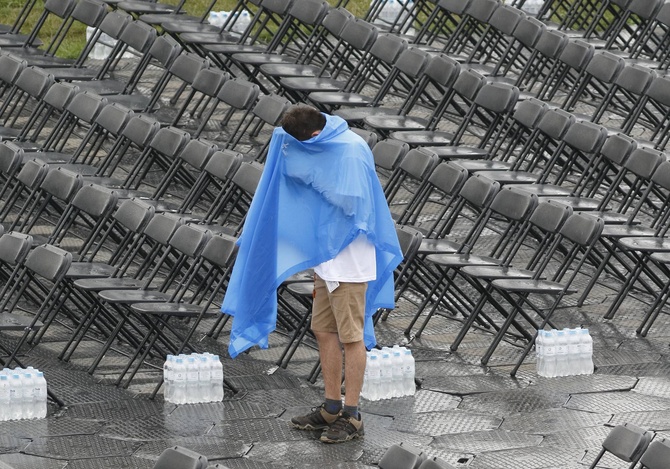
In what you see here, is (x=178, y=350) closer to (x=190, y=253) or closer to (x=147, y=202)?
(x=190, y=253)

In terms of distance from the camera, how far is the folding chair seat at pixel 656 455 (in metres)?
6.27

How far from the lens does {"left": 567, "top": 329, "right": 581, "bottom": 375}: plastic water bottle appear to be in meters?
8.96

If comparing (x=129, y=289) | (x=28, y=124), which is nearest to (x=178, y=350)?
(x=129, y=289)

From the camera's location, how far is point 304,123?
25.5 feet

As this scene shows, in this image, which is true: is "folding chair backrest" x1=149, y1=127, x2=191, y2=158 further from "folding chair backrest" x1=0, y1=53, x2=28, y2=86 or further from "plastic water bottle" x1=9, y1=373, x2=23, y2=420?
"plastic water bottle" x1=9, y1=373, x2=23, y2=420

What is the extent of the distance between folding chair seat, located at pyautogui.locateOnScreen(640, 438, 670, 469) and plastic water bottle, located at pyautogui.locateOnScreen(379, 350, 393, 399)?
7.94 feet

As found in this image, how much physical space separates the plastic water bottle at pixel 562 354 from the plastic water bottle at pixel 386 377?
102cm

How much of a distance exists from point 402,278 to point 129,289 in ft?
6.42

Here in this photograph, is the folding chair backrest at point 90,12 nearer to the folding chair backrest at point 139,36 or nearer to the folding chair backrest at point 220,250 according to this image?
the folding chair backrest at point 139,36

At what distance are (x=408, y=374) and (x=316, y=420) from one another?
2.74 feet

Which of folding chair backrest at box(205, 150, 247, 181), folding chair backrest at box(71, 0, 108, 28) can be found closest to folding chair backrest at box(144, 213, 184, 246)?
folding chair backrest at box(205, 150, 247, 181)

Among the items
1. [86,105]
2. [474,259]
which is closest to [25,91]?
[86,105]

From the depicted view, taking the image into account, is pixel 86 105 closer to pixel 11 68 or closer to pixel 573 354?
pixel 11 68

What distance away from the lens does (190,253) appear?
9.06 meters
